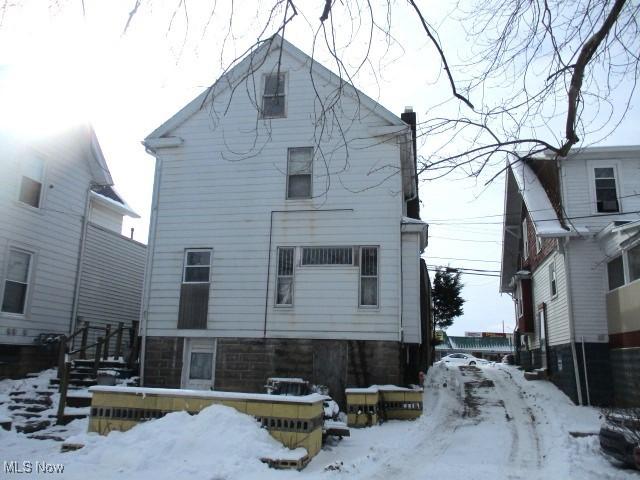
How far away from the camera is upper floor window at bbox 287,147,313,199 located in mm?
15281

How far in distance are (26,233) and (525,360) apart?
19294 mm

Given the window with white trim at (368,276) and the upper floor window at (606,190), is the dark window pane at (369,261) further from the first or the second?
the upper floor window at (606,190)

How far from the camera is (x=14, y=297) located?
14.8m

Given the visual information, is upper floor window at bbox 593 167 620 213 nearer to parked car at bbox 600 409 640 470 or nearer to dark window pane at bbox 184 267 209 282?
parked car at bbox 600 409 640 470

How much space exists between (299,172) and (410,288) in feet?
13.9

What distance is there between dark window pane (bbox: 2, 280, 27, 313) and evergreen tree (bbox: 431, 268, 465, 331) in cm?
2871

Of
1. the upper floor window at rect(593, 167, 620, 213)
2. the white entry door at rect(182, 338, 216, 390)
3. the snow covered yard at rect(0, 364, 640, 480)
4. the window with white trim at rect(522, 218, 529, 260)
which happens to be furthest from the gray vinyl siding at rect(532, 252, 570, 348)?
the white entry door at rect(182, 338, 216, 390)

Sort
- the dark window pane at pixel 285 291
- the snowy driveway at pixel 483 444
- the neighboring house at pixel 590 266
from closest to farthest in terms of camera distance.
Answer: the snowy driveway at pixel 483 444 → the neighboring house at pixel 590 266 → the dark window pane at pixel 285 291

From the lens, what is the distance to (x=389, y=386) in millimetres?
12828

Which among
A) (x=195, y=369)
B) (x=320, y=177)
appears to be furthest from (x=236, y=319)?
(x=320, y=177)

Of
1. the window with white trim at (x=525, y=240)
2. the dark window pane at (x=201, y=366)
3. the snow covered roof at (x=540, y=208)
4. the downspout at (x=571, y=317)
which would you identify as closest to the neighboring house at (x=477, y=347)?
the window with white trim at (x=525, y=240)

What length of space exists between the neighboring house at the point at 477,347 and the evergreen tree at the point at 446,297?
17.3 metres

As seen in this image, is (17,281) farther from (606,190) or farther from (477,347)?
(477,347)

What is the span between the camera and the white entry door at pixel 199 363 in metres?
14.7
